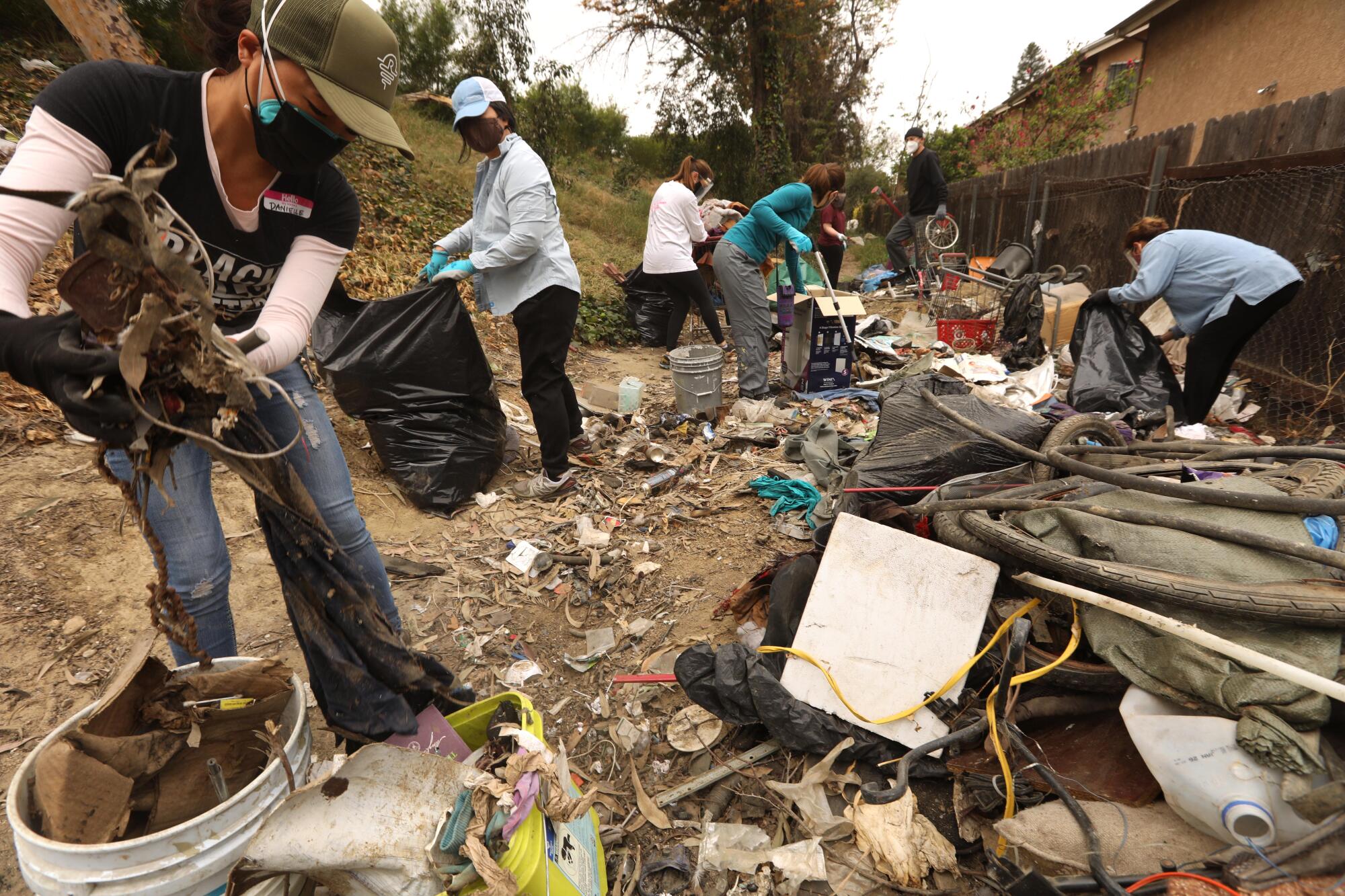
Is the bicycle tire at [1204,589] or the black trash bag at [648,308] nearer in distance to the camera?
the bicycle tire at [1204,589]

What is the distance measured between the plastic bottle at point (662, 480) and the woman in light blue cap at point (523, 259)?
46cm

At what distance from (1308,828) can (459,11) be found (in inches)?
544

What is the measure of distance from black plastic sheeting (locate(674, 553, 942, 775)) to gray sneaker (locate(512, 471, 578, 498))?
1774 millimetres

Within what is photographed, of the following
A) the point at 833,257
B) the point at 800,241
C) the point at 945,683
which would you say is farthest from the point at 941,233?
the point at 945,683

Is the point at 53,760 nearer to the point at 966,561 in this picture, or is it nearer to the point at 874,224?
the point at 966,561

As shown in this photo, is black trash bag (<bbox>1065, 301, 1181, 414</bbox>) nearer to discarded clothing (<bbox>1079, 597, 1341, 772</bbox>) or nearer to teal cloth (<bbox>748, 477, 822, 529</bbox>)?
teal cloth (<bbox>748, 477, 822, 529</bbox>)

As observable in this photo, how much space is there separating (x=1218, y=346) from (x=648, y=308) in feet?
15.9

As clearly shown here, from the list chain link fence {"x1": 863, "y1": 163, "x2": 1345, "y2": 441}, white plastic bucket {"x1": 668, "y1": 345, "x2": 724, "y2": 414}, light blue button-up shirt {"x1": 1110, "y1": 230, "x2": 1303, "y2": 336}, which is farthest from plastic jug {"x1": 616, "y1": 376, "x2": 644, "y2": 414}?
chain link fence {"x1": 863, "y1": 163, "x2": 1345, "y2": 441}

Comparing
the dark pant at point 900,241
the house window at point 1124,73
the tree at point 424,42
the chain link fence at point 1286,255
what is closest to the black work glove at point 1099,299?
the chain link fence at point 1286,255

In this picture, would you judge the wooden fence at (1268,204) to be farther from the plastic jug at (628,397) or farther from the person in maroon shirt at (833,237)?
the plastic jug at (628,397)

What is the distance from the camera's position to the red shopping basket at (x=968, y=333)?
589 cm

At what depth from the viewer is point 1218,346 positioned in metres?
3.82

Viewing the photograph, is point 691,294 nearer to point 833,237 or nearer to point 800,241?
point 800,241

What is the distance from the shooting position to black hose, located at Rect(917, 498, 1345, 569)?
1568 mm
